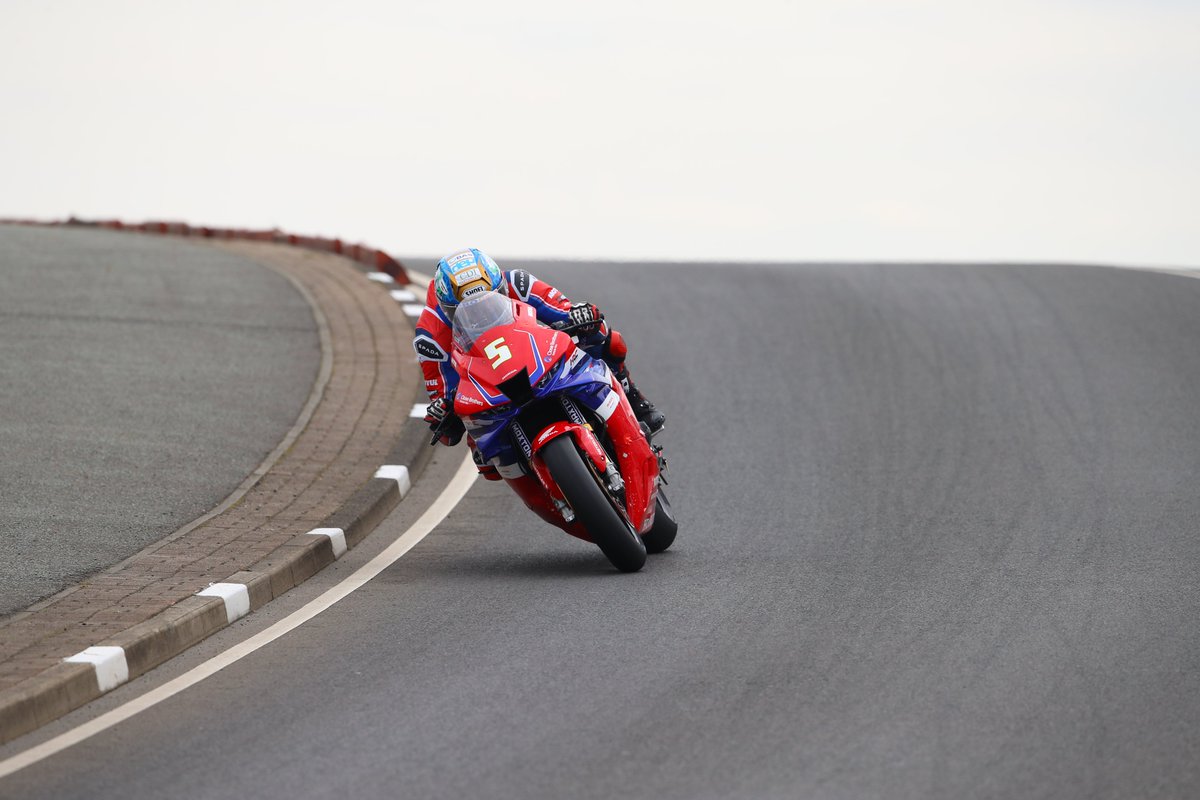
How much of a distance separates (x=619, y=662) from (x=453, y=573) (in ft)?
7.82

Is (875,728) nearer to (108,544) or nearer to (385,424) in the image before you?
(108,544)

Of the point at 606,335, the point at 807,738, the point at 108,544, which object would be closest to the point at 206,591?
the point at 108,544

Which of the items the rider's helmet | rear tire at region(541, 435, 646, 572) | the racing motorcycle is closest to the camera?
rear tire at region(541, 435, 646, 572)

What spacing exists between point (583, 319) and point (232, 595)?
2639mm

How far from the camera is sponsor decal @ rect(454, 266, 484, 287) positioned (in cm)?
941

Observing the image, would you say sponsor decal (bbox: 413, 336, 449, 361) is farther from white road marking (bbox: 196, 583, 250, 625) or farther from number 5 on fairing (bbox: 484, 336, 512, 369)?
white road marking (bbox: 196, 583, 250, 625)

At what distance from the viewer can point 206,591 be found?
8.20m

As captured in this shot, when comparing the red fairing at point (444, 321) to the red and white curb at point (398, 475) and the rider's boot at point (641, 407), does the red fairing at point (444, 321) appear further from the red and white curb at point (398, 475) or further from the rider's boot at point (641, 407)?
the red and white curb at point (398, 475)

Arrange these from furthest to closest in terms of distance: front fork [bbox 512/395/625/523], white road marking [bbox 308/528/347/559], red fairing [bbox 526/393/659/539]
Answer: white road marking [bbox 308/528/347/559] → red fairing [bbox 526/393/659/539] → front fork [bbox 512/395/625/523]

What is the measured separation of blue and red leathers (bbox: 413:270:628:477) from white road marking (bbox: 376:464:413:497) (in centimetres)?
178

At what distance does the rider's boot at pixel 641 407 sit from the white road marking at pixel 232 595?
2621mm

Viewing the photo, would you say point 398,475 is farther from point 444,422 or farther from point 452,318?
point 452,318

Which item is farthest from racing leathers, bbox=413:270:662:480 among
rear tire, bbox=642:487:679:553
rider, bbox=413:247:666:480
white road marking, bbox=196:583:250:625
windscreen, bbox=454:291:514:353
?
white road marking, bbox=196:583:250:625

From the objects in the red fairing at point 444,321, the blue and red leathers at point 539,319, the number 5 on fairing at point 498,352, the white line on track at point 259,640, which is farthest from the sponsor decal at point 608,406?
the white line on track at point 259,640
